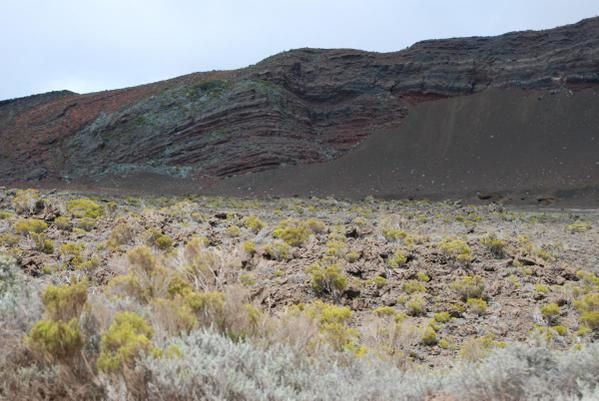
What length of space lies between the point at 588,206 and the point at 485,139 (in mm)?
14772

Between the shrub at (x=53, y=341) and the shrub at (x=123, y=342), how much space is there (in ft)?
0.55

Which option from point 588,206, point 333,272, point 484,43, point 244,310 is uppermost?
point 484,43

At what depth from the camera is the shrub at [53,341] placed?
3.37m

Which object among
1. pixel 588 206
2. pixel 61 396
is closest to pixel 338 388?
pixel 61 396

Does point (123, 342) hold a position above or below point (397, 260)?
above

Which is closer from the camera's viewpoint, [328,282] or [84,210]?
[328,282]

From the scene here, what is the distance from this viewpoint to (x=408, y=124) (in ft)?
163

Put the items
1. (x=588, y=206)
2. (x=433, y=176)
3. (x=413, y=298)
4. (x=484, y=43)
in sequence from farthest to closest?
(x=484, y=43) → (x=433, y=176) → (x=588, y=206) → (x=413, y=298)

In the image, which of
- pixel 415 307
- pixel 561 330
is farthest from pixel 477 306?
pixel 561 330

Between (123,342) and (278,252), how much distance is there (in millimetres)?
6409

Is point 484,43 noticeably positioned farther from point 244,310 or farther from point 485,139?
point 244,310

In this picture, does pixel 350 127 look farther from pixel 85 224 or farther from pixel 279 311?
pixel 279 311

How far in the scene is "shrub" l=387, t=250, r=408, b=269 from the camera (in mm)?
9730

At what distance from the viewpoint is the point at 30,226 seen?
10.2 metres
